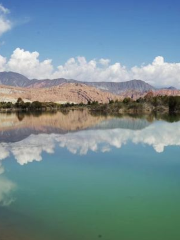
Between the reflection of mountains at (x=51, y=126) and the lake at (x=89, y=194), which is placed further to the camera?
the reflection of mountains at (x=51, y=126)

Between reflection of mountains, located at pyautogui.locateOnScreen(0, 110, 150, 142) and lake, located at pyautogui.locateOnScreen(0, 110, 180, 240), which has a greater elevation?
lake, located at pyautogui.locateOnScreen(0, 110, 180, 240)

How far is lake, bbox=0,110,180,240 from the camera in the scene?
9438 millimetres

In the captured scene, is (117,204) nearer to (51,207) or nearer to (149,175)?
(51,207)

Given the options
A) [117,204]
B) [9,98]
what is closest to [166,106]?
[117,204]

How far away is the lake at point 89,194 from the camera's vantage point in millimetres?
9438

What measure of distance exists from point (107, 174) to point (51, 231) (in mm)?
7337

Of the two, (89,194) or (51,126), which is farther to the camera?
(51,126)

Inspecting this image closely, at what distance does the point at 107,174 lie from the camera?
16.3m

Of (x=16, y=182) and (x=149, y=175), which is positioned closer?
(x=16, y=182)

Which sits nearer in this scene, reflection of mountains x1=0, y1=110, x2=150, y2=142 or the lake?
the lake

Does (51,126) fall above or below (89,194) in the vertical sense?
below

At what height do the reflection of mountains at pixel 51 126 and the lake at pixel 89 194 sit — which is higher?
the lake at pixel 89 194

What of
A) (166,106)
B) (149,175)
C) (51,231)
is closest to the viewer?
(51,231)

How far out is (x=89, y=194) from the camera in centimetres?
1292
